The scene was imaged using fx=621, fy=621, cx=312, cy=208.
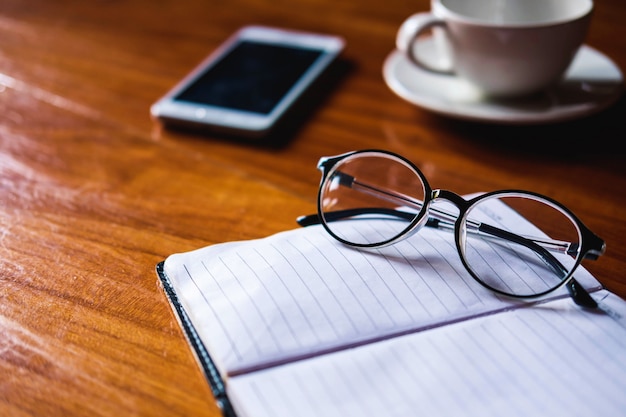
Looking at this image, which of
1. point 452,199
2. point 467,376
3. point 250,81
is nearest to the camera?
point 467,376

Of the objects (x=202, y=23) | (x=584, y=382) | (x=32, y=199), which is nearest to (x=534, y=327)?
(x=584, y=382)

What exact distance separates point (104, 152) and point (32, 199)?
0.10 m

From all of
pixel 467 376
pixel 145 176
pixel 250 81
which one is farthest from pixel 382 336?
pixel 250 81

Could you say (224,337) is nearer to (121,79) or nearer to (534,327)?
(534,327)

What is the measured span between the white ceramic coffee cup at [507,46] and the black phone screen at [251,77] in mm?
156

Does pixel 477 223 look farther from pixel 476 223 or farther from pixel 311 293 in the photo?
pixel 311 293

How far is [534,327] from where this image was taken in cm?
40

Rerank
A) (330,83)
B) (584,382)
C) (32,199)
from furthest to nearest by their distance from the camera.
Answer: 1. (330,83)
2. (32,199)
3. (584,382)

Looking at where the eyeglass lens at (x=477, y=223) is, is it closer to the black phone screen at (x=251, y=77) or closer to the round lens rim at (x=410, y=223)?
the round lens rim at (x=410, y=223)

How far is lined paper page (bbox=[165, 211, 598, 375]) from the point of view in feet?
1.27

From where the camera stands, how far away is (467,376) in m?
0.36

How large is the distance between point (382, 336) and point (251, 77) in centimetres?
46

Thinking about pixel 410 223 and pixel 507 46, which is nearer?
pixel 410 223

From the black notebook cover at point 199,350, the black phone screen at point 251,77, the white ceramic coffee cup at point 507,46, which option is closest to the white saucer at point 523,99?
the white ceramic coffee cup at point 507,46
